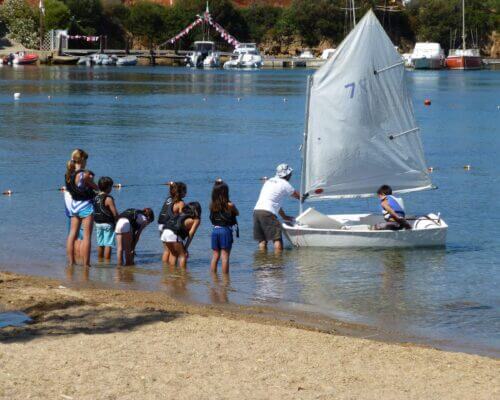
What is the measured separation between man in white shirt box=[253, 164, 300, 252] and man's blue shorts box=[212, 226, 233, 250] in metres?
1.92

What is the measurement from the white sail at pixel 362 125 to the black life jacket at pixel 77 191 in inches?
220

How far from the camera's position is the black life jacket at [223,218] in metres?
16.1

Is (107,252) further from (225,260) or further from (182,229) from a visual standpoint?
(225,260)

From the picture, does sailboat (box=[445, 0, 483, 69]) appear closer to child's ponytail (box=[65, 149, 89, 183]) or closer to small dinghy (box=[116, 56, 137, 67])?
small dinghy (box=[116, 56, 137, 67])

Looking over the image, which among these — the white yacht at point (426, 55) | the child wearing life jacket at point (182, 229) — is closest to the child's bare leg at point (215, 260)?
the child wearing life jacket at point (182, 229)

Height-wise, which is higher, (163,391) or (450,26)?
(450,26)

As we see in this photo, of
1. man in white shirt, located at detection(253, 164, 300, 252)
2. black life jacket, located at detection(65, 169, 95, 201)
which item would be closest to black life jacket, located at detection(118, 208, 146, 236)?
black life jacket, located at detection(65, 169, 95, 201)

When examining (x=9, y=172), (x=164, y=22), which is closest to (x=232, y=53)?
(x=164, y=22)

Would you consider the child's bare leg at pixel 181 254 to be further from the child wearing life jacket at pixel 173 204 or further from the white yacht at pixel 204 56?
the white yacht at pixel 204 56

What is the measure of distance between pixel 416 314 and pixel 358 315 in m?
0.87

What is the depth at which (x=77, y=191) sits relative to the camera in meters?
16.3

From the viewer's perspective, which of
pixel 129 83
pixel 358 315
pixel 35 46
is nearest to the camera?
pixel 358 315

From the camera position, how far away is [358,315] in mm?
15055

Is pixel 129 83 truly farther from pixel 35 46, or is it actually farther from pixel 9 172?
pixel 9 172
